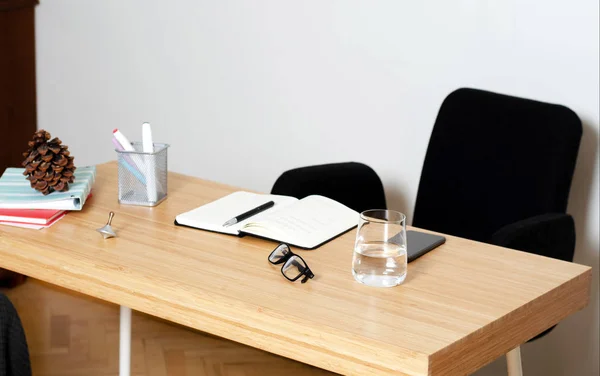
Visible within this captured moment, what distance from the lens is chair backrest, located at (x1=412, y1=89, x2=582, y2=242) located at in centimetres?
219

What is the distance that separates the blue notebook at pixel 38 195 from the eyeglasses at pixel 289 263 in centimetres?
50

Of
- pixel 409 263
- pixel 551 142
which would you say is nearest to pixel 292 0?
pixel 551 142

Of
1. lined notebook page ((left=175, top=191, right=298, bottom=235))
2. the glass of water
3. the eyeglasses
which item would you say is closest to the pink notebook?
lined notebook page ((left=175, top=191, right=298, bottom=235))

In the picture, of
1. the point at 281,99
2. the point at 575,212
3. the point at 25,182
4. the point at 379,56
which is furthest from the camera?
the point at 281,99

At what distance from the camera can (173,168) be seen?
3.28 metres

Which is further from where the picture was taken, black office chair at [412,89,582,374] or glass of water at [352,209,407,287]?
black office chair at [412,89,582,374]

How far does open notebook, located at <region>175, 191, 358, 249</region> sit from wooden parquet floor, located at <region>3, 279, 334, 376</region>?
865 mm

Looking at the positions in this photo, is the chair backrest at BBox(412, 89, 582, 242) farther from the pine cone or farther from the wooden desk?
the pine cone

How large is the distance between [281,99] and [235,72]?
215 millimetres

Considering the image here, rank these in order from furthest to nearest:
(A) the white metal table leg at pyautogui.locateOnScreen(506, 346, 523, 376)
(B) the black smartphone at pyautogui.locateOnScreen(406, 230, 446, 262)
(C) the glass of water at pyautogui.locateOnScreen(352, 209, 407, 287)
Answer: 1. (A) the white metal table leg at pyautogui.locateOnScreen(506, 346, 523, 376)
2. (B) the black smartphone at pyautogui.locateOnScreen(406, 230, 446, 262)
3. (C) the glass of water at pyautogui.locateOnScreen(352, 209, 407, 287)

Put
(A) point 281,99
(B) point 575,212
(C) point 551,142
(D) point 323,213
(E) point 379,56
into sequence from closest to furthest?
(D) point 323,213
(C) point 551,142
(B) point 575,212
(E) point 379,56
(A) point 281,99

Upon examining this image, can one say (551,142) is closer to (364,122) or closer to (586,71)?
(586,71)

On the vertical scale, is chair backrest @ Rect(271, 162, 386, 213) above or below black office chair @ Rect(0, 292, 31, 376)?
below

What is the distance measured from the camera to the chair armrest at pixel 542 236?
1955 millimetres
